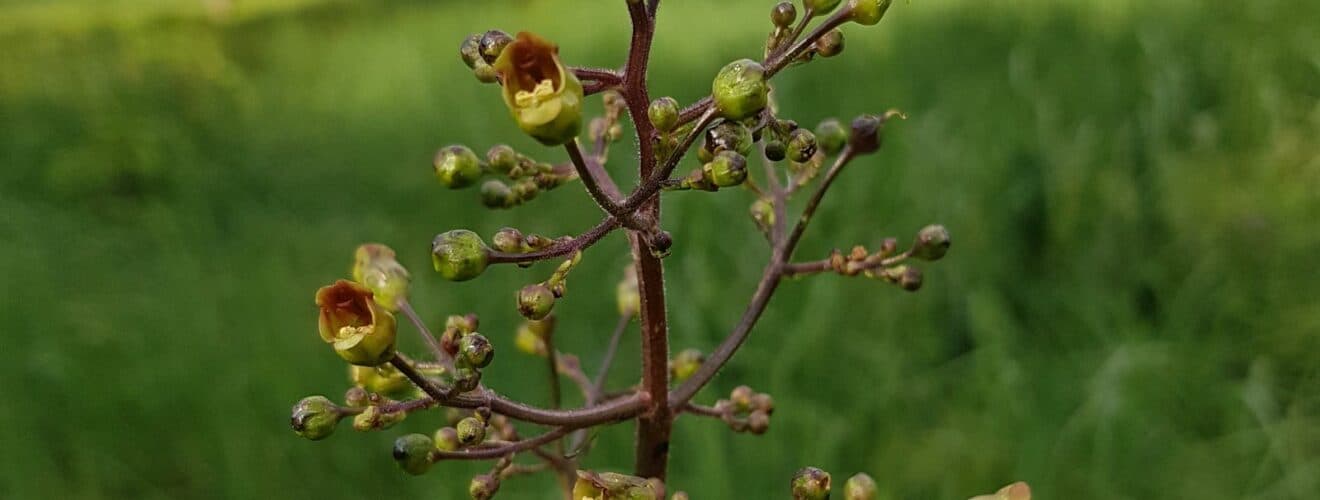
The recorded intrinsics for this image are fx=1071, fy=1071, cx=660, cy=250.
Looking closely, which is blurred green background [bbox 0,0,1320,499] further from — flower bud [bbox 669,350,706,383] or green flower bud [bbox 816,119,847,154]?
green flower bud [bbox 816,119,847,154]

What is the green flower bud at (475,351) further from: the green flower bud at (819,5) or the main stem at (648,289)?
the green flower bud at (819,5)

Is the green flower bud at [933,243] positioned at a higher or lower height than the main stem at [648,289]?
higher

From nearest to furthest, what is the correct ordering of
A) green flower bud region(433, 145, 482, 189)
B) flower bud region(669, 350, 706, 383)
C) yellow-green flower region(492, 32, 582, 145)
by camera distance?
yellow-green flower region(492, 32, 582, 145) → green flower bud region(433, 145, 482, 189) → flower bud region(669, 350, 706, 383)

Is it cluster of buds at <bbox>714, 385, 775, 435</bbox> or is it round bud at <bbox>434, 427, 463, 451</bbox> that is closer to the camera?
round bud at <bbox>434, 427, 463, 451</bbox>

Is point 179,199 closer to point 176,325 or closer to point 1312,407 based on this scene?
point 176,325

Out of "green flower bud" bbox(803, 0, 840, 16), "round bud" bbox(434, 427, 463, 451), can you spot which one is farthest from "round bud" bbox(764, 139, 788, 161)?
"round bud" bbox(434, 427, 463, 451)

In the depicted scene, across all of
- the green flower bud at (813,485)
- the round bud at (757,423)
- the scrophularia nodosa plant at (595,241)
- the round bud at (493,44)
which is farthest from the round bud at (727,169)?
the round bud at (757,423)
